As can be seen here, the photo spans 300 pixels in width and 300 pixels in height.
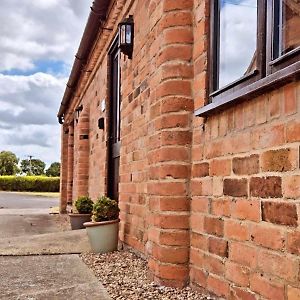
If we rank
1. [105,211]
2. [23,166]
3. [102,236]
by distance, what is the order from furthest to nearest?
[23,166]
[105,211]
[102,236]

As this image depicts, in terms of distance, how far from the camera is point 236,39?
270 cm

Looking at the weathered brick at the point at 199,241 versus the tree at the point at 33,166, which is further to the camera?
the tree at the point at 33,166

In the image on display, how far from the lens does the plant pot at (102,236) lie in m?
4.87

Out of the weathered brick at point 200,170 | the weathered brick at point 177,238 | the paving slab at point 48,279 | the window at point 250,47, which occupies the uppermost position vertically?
the window at point 250,47

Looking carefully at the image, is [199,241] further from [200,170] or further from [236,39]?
[236,39]

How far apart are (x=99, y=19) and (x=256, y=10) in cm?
494

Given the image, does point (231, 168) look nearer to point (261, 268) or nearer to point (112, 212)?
point (261, 268)

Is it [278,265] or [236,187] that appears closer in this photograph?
[278,265]

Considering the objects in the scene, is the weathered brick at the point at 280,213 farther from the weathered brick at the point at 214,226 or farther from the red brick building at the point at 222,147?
the weathered brick at the point at 214,226

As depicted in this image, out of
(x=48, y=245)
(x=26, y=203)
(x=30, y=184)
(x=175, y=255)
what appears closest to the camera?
(x=175, y=255)

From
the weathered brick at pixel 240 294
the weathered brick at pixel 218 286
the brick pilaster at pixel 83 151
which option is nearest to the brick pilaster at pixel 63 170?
the brick pilaster at pixel 83 151

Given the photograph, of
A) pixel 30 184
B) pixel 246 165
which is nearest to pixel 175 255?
pixel 246 165

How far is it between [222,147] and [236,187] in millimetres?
293

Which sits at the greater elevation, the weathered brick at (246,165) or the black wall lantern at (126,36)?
the black wall lantern at (126,36)
